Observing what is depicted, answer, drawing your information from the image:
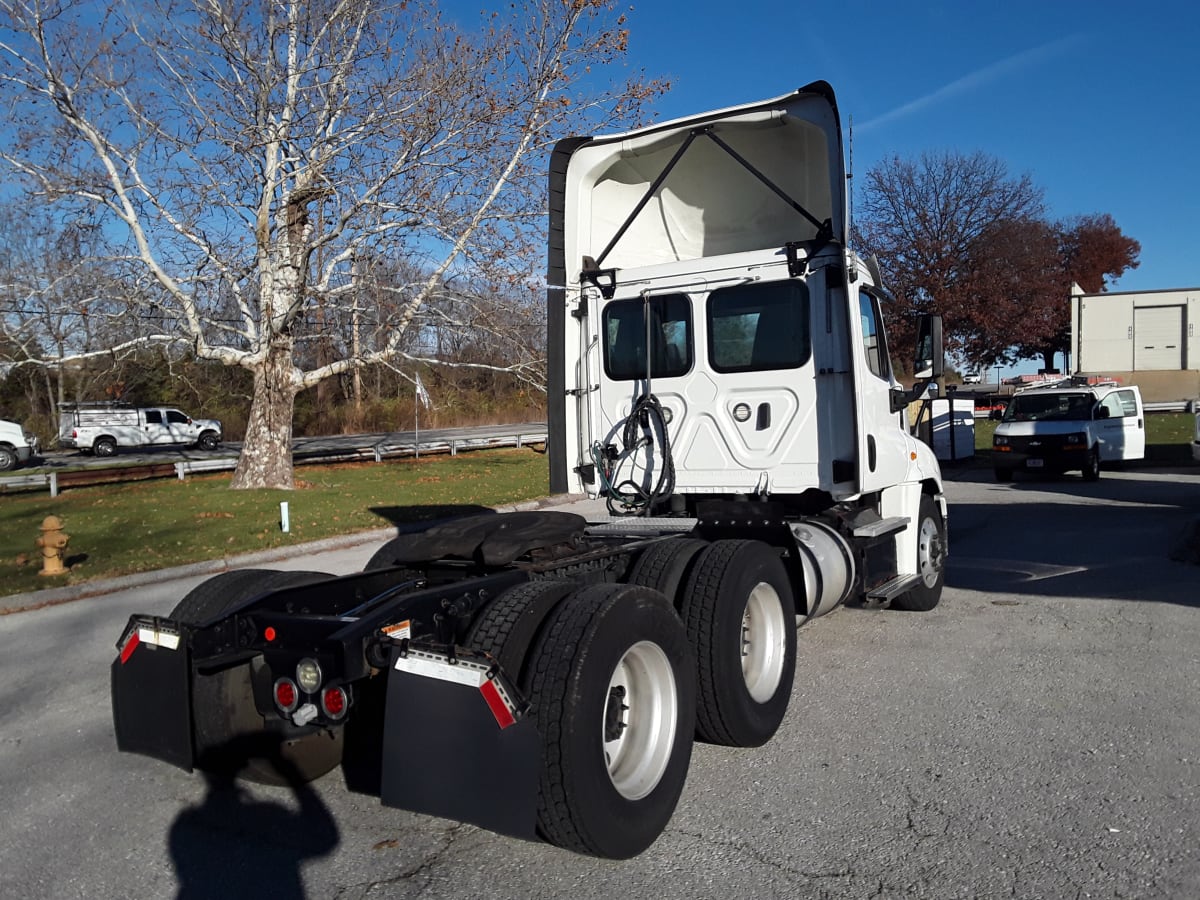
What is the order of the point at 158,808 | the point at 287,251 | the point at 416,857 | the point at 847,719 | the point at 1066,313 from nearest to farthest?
the point at 416,857 < the point at 158,808 < the point at 847,719 < the point at 287,251 < the point at 1066,313

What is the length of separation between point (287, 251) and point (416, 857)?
1717 cm

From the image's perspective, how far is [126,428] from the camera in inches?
1626

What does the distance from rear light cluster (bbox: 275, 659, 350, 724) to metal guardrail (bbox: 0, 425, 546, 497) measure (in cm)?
1871

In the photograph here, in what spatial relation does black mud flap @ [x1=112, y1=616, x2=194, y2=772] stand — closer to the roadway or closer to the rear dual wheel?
the roadway

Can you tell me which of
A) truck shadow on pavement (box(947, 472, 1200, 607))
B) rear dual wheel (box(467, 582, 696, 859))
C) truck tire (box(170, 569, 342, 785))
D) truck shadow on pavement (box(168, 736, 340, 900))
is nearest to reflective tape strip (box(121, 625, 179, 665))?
truck tire (box(170, 569, 342, 785))

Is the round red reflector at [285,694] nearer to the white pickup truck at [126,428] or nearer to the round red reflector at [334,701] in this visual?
the round red reflector at [334,701]

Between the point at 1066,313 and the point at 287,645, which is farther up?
the point at 1066,313

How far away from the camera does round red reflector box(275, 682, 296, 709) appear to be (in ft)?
12.1

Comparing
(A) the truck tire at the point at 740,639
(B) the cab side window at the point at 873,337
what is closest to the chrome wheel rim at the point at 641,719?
(A) the truck tire at the point at 740,639

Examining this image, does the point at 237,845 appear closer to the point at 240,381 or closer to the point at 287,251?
the point at 287,251

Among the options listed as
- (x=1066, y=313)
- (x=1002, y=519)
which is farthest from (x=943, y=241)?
(x=1002, y=519)

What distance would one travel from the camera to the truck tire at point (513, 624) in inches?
147

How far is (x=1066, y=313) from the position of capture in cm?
5088

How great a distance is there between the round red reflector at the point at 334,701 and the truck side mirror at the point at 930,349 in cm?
539
